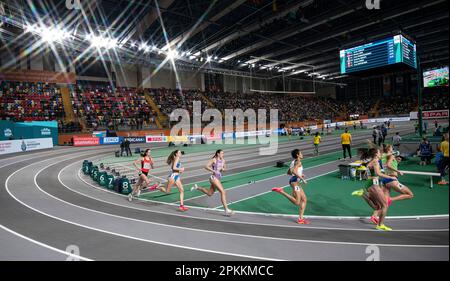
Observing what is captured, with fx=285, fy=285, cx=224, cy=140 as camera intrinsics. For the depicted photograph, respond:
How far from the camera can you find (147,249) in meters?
5.79

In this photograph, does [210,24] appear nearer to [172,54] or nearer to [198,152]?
[172,54]

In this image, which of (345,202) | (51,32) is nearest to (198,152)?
(51,32)

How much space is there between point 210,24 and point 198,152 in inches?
519

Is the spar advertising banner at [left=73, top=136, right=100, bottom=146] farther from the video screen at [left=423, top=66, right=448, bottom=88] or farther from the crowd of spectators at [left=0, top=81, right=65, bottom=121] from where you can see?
the video screen at [left=423, top=66, right=448, bottom=88]

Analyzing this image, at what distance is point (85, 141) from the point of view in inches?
1304

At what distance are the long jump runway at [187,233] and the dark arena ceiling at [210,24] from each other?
13.1 meters

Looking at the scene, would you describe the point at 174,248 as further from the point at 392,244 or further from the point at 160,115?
the point at 160,115

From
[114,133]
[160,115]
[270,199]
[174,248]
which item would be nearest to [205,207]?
[270,199]

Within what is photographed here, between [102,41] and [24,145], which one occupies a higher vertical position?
[102,41]

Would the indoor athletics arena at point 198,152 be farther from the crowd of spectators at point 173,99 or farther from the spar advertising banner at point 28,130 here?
the crowd of spectators at point 173,99

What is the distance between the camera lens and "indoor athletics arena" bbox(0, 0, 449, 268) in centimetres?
616

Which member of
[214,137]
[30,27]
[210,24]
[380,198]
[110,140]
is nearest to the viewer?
[380,198]

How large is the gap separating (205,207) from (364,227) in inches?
178

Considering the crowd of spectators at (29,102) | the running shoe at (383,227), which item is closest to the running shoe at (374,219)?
the running shoe at (383,227)
